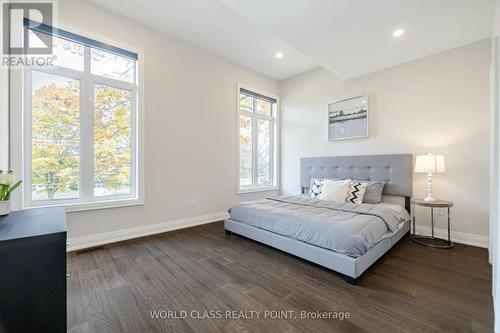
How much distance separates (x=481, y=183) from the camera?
2787mm

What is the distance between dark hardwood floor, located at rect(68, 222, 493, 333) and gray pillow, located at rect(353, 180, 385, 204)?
81 cm

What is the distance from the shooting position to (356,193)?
3.23m

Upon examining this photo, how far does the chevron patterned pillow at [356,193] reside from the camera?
126 inches

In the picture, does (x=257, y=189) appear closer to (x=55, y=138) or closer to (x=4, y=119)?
(x=55, y=138)

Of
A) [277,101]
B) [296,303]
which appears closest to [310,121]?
[277,101]

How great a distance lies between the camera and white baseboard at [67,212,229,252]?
264 centimetres

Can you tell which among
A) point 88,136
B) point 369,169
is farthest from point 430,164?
point 88,136

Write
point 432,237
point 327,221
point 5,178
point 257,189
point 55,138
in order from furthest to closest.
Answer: point 257,189 → point 432,237 → point 55,138 → point 327,221 → point 5,178

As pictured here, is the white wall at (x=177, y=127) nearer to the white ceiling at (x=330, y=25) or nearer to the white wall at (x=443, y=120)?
the white ceiling at (x=330, y=25)

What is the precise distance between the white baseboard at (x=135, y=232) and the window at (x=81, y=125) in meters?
0.43

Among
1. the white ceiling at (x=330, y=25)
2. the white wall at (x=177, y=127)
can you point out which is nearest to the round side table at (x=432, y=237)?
the white ceiling at (x=330, y=25)

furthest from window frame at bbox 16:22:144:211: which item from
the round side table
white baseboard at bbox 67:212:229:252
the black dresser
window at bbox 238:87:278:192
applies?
the round side table

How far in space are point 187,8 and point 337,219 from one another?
3.21 meters

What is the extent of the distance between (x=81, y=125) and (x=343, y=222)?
3.33 m
